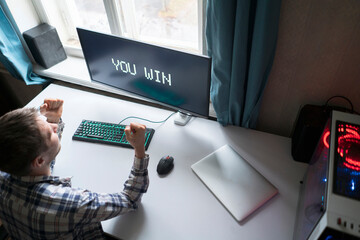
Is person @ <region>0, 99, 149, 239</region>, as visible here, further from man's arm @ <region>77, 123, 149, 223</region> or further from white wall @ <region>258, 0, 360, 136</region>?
white wall @ <region>258, 0, 360, 136</region>

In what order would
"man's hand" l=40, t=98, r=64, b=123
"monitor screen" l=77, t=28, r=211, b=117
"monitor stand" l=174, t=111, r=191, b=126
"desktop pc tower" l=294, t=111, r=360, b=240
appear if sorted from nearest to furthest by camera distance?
"desktop pc tower" l=294, t=111, r=360, b=240 → "monitor screen" l=77, t=28, r=211, b=117 → "man's hand" l=40, t=98, r=64, b=123 → "monitor stand" l=174, t=111, r=191, b=126

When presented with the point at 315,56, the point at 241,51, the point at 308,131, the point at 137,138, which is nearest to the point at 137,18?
the point at 241,51

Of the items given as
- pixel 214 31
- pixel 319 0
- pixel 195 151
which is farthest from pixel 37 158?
pixel 319 0

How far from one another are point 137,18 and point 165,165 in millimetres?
1001

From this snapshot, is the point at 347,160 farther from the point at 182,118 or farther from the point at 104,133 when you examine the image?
the point at 104,133

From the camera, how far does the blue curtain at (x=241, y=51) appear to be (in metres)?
1.00

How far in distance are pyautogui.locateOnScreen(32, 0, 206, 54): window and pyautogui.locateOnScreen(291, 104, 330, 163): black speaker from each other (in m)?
0.65

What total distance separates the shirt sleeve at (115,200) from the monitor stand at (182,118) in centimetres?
40

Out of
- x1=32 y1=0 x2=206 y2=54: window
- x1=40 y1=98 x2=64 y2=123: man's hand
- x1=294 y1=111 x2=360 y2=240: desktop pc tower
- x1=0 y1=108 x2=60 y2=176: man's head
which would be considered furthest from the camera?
x1=32 y1=0 x2=206 y2=54: window

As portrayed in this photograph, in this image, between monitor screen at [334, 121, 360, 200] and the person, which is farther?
the person

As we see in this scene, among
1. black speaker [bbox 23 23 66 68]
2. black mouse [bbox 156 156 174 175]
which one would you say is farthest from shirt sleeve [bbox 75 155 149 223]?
black speaker [bbox 23 23 66 68]

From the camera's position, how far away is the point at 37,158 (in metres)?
0.87

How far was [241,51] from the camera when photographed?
3.58ft

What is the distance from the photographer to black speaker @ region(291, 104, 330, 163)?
1063 millimetres
